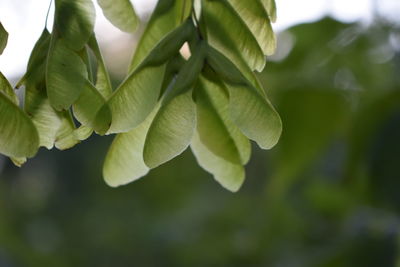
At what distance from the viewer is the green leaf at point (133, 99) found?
67 cm

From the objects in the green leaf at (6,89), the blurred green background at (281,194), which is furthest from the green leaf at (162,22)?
the blurred green background at (281,194)

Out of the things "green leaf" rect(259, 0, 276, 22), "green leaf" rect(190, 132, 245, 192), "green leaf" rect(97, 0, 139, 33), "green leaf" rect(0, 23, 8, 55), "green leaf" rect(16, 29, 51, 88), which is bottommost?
"green leaf" rect(190, 132, 245, 192)

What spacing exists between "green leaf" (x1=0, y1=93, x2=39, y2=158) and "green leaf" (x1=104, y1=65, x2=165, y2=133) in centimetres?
6

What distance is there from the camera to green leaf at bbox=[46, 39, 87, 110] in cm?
65

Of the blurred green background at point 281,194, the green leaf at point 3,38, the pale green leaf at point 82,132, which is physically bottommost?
the blurred green background at point 281,194

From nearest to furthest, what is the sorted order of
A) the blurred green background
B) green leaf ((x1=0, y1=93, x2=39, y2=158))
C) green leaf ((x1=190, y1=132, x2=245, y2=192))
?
green leaf ((x1=0, y1=93, x2=39, y2=158)) → green leaf ((x1=190, y1=132, x2=245, y2=192)) → the blurred green background

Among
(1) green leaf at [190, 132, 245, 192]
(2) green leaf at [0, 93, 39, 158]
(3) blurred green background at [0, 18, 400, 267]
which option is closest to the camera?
(2) green leaf at [0, 93, 39, 158]

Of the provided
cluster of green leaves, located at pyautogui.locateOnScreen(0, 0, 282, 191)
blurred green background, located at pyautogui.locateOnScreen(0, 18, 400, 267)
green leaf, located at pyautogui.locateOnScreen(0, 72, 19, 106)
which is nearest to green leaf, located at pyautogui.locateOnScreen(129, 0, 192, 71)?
cluster of green leaves, located at pyautogui.locateOnScreen(0, 0, 282, 191)

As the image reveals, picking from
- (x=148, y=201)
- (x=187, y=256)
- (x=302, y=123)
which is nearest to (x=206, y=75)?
(x=302, y=123)

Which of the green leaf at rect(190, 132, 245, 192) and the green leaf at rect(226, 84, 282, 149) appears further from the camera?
the green leaf at rect(190, 132, 245, 192)

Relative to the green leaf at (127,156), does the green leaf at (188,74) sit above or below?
above

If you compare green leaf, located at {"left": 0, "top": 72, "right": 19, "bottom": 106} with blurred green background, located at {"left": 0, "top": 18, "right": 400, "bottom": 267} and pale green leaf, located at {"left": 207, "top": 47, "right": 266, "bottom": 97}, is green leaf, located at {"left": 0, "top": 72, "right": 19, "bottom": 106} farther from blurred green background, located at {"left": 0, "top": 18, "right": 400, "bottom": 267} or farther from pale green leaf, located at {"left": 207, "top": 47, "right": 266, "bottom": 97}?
blurred green background, located at {"left": 0, "top": 18, "right": 400, "bottom": 267}

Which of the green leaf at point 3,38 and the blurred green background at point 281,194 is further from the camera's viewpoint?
the blurred green background at point 281,194

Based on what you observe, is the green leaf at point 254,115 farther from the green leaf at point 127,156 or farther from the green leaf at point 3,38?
the green leaf at point 3,38
